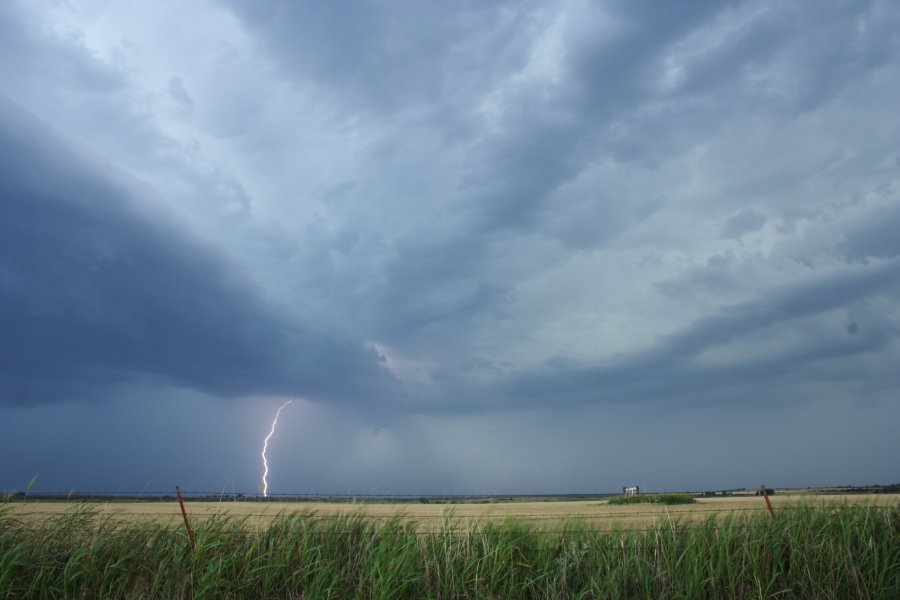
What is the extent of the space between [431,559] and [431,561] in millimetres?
94

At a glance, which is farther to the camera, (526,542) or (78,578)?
(526,542)

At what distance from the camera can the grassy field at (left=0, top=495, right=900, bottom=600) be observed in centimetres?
985

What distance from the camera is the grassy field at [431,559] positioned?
985 cm

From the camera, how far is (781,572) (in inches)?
415

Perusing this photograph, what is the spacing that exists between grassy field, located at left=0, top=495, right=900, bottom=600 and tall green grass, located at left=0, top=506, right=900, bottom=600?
0.08ft

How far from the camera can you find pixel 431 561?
1024 centimetres

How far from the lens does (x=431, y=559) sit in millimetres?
10336

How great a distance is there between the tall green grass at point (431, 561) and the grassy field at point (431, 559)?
1.0 inches

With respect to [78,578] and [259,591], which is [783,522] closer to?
[259,591]

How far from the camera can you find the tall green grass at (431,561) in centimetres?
984

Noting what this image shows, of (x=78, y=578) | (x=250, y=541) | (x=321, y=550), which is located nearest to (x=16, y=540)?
(x=78, y=578)

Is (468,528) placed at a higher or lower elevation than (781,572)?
higher

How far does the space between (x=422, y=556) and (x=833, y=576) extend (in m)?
7.06

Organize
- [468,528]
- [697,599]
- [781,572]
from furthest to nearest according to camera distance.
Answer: [468,528] < [781,572] < [697,599]
